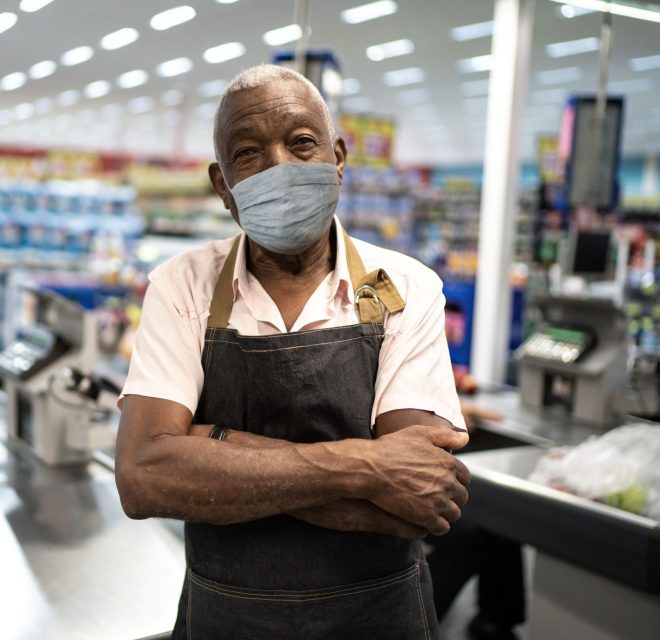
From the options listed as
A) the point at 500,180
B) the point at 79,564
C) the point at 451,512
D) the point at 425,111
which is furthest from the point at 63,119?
the point at 451,512

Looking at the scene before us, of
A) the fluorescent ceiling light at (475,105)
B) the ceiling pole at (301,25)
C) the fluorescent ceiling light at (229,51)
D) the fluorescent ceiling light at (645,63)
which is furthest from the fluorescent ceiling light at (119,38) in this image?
the fluorescent ceiling light at (475,105)

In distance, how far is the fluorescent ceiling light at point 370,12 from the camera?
6.74 meters

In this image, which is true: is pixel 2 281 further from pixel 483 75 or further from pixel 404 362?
pixel 483 75

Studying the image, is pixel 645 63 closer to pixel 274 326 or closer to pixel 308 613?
pixel 274 326

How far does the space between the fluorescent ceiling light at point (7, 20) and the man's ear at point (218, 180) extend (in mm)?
1254

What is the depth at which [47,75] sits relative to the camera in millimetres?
3885

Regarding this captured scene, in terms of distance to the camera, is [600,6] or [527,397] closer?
[527,397]

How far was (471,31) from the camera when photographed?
8.79 m

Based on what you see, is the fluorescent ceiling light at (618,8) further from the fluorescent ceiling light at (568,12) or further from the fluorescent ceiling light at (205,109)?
the fluorescent ceiling light at (205,109)

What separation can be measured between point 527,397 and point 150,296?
117 inches

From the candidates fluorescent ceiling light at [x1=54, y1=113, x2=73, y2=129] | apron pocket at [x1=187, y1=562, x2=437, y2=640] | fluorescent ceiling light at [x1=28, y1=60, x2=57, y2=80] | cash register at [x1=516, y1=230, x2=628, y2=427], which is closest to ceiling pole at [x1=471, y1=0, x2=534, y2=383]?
cash register at [x1=516, y1=230, x2=628, y2=427]

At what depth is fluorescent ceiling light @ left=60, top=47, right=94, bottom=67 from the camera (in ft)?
10.8

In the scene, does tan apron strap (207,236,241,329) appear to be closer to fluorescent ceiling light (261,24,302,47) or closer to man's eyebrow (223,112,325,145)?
man's eyebrow (223,112,325,145)

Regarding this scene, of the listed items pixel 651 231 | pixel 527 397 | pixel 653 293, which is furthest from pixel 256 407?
pixel 651 231
